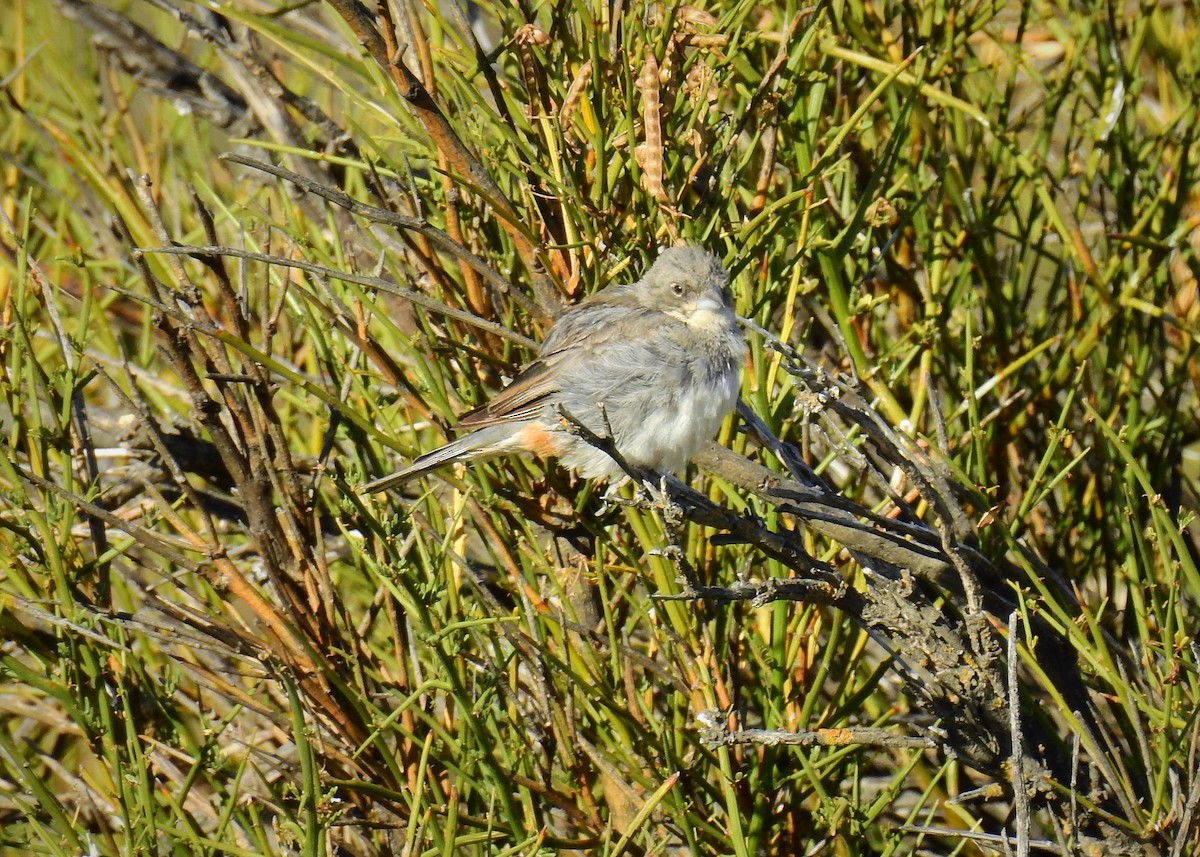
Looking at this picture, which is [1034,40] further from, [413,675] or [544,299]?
[413,675]

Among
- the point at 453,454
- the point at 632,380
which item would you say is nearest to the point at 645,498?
the point at 453,454

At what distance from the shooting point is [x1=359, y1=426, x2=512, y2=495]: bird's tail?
10.1ft

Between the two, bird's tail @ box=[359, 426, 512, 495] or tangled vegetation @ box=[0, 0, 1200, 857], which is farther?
bird's tail @ box=[359, 426, 512, 495]

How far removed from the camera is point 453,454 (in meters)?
3.14

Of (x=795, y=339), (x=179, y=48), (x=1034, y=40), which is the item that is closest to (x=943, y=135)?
(x=795, y=339)

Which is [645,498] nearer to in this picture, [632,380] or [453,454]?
[453,454]

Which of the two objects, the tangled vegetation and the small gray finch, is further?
the small gray finch

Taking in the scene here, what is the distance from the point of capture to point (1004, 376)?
3.26m

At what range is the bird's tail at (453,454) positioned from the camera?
307 cm

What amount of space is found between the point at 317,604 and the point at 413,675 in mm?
308

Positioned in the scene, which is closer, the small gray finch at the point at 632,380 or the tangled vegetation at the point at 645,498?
the tangled vegetation at the point at 645,498

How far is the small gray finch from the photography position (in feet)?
10.4

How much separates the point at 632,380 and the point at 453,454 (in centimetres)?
68

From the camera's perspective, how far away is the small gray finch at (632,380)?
10.4 feet
